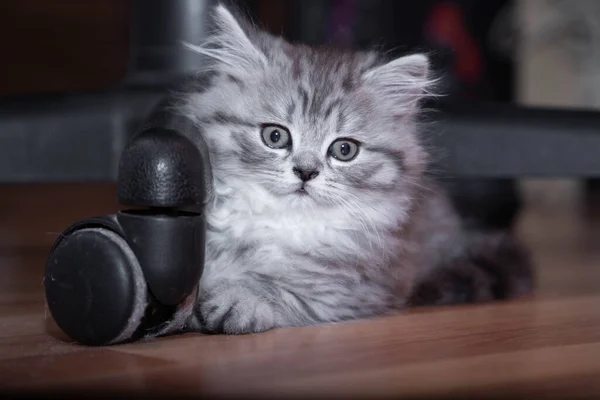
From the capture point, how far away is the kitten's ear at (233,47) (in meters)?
1.60

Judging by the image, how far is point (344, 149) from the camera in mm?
1577

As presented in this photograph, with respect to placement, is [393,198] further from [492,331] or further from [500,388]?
[500,388]

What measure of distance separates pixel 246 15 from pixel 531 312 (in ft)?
2.66

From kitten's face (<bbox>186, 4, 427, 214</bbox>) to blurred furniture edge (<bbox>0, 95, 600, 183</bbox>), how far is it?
0.13 metres

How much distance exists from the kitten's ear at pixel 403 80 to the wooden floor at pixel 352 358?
0.41 meters

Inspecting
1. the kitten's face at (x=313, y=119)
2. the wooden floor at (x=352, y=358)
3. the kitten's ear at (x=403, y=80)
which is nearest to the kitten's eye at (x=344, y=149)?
the kitten's face at (x=313, y=119)

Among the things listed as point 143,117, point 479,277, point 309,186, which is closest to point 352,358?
point 309,186

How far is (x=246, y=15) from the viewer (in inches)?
71.0

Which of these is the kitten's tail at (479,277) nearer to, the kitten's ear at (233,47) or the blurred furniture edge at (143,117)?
the blurred furniture edge at (143,117)

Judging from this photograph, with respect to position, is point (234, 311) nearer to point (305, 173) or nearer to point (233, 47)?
point (305, 173)

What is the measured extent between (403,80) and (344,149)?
215mm

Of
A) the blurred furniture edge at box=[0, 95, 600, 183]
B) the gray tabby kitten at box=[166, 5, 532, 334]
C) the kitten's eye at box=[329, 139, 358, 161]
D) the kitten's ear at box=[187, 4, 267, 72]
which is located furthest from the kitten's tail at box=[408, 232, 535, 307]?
the kitten's ear at box=[187, 4, 267, 72]

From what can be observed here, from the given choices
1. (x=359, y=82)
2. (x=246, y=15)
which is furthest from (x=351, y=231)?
(x=246, y=15)

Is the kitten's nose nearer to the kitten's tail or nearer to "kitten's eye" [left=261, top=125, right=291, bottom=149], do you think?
"kitten's eye" [left=261, top=125, right=291, bottom=149]
